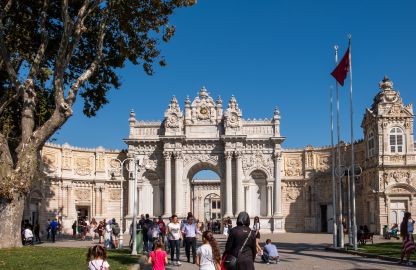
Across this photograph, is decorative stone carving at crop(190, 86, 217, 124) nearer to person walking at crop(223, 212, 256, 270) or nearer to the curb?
the curb

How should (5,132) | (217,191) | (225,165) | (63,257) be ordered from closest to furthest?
(63,257) < (5,132) < (225,165) < (217,191)

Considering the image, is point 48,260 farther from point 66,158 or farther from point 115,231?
point 66,158

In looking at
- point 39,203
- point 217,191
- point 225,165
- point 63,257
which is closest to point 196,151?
point 225,165

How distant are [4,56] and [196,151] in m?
31.7

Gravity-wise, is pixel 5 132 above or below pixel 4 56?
below

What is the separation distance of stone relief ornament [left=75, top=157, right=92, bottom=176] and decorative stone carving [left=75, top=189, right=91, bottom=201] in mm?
1688

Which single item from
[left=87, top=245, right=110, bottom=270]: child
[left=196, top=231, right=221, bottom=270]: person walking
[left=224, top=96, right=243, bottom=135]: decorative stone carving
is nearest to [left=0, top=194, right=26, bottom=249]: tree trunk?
[left=196, top=231, right=221, bottom=270]: person walking

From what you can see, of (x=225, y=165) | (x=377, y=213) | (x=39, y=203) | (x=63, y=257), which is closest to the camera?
(x=63, y=257)

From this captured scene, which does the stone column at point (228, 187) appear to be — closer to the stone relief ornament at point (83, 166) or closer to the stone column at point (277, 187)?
the stone column at point (277, 187)

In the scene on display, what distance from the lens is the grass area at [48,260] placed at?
18391mm

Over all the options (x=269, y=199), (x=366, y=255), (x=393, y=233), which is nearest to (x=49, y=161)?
(x=269, y=199)

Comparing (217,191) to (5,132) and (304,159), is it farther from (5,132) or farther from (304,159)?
(5,132)

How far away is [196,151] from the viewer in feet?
184

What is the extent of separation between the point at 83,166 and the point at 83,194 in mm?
2792
